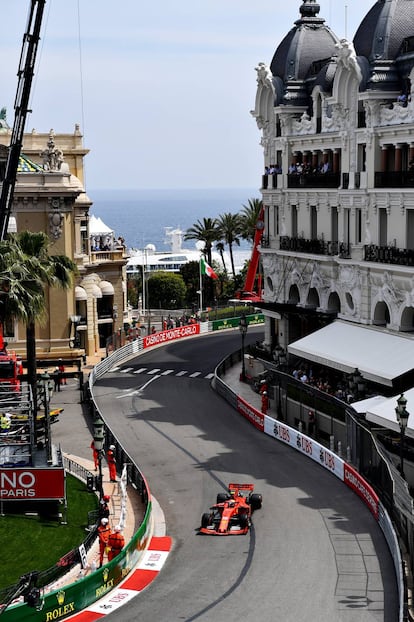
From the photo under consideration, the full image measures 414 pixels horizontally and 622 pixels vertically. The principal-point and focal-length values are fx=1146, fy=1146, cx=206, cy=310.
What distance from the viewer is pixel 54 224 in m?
71.9

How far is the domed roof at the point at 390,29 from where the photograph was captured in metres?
55.2

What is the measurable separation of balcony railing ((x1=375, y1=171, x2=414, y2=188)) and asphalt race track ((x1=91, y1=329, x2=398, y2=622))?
13185mm

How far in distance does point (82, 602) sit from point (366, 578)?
8.64 m

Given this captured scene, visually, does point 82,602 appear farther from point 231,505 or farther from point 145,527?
point 231,505

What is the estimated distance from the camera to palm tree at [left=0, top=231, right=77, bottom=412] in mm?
49625

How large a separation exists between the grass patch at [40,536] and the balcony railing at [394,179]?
20315 millimetres

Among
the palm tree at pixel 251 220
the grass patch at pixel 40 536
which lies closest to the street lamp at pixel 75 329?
the grass patch at pixel 40 536

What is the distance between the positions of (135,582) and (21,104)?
2957 cm

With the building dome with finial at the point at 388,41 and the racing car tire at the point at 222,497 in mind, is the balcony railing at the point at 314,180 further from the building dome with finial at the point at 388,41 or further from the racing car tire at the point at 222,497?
the racing car tire at the point at 222,497

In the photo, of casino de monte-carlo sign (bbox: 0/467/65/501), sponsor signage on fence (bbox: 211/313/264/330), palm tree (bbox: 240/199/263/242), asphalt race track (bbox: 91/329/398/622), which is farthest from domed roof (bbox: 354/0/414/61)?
palm tree (bbox: 240/199/263/242)

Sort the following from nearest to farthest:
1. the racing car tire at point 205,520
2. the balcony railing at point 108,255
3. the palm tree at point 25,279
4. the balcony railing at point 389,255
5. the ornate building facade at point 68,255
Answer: the racing car tire at point 205,520
the palm tree at point 25,279
the balcony railing at point 389,255
the ornate building facade at point 68,255
the balcony railing at point 108,255

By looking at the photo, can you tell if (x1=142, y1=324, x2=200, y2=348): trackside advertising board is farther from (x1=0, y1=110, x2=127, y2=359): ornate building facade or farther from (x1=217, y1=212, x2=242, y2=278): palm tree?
(x1=217, y1=212, x2=242, y2=278): palm tree

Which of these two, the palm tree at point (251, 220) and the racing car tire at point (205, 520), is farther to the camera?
the palm tree at point (251, 220)

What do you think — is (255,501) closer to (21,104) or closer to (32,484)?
(32,484)
